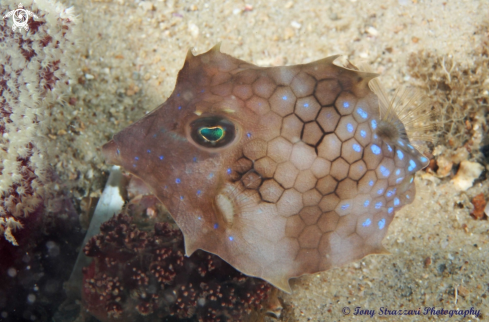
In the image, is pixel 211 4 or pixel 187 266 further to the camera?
pixel 211 4

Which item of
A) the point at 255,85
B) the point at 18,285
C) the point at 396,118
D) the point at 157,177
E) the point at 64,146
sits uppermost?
the point at 255,85

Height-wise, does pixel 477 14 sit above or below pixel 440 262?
above

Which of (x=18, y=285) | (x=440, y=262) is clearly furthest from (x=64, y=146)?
(x=440, y=262)

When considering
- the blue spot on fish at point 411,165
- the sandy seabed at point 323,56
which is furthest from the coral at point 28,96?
the blue spot on fish at point 411,165

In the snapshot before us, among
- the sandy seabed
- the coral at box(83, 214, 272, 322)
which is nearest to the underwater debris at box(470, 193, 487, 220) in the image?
the sandy seabed

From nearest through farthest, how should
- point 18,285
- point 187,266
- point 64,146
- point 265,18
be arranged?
point 187,266, point 18,285, point 64,146, point 265,18

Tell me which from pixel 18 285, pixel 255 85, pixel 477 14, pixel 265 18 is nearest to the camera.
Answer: pixel 255 85

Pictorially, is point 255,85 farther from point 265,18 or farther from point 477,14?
point 477,14

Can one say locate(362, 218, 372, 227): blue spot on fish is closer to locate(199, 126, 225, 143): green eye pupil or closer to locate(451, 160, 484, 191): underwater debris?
locate(199, 126, 225, 143): green eye pupil

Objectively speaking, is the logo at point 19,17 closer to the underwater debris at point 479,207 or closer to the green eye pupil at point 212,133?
the green eye pupil at point 212,133
